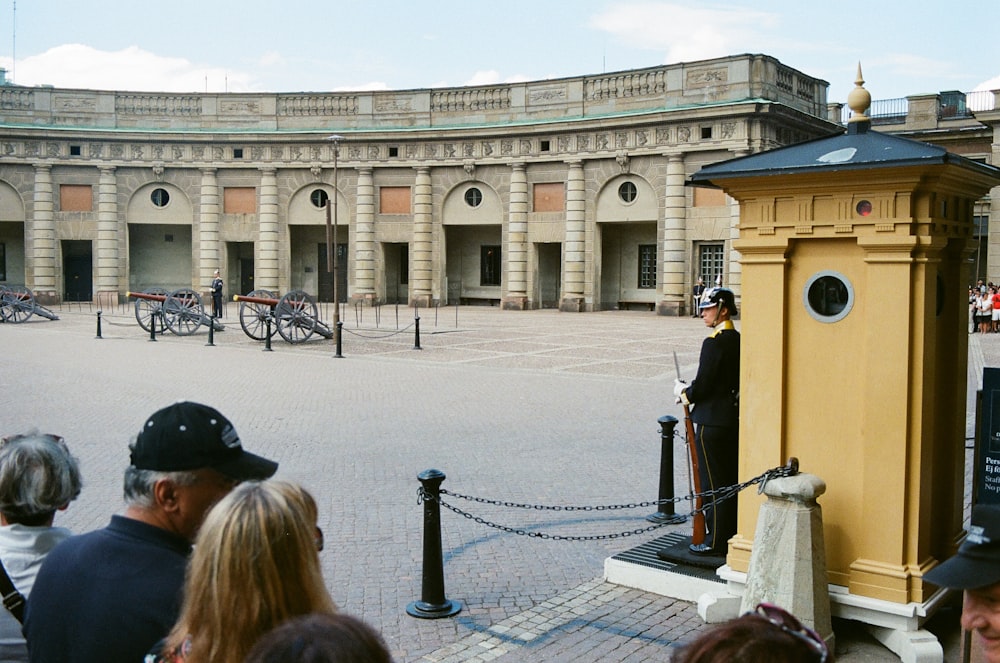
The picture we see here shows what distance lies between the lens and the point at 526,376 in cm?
1853

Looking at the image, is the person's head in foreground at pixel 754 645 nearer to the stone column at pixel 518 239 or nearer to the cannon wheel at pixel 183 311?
the cannon wheel at pixel 183 311

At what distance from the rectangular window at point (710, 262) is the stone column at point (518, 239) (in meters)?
7.57

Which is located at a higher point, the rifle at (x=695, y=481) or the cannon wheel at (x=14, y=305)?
the cannon wheel at (x=14, y=305)

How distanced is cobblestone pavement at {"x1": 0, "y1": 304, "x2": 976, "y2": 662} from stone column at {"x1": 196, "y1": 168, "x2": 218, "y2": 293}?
53.8ft

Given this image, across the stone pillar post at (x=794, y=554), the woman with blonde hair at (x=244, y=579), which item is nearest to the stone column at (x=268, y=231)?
the stone pillar post at (x=794, y=554)

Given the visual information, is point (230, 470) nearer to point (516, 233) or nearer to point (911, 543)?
point (911, 543)

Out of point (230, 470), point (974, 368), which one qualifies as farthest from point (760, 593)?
point (974, 368)

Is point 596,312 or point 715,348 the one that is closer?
point 715,348

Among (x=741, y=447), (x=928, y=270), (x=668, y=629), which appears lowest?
(x=668, y=629)

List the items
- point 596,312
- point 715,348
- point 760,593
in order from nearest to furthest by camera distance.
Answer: point 760,593 < point 715,348 < point 596,312

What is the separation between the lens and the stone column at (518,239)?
133 feet

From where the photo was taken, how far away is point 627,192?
38.4m

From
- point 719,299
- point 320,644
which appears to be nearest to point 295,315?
point 719,299

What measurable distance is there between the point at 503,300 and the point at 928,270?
116 feet
